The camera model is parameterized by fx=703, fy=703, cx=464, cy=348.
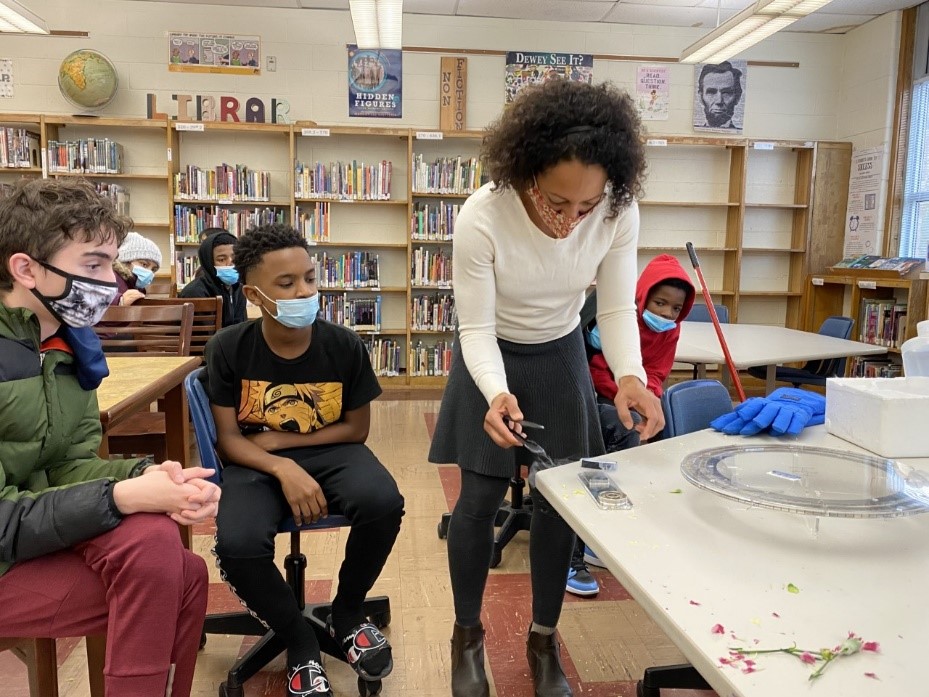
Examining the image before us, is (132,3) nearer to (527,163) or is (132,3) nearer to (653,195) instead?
(653,195)

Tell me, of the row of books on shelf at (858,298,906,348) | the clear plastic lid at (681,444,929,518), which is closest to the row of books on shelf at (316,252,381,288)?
the row of books on shelf at (858,298,906,348)

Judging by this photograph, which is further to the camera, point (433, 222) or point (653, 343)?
point (433, 222)

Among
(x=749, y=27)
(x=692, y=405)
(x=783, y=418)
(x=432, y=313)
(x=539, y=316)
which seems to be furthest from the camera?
(x=432, y=313)

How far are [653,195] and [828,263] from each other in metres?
1.56

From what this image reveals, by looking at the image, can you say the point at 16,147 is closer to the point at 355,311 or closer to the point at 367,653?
the point at 355,311

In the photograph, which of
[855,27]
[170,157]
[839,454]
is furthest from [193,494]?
[855,27]

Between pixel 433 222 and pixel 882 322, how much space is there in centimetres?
334

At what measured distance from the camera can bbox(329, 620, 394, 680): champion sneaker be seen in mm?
1570

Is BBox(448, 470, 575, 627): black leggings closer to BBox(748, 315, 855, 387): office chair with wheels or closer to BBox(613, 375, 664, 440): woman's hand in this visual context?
BBox(613, 375, 664, 440): woman's hand

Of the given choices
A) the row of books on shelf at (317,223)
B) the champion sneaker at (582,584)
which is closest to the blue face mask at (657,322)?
the champion sneaker at (582,584)

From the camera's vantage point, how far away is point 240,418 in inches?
65.3

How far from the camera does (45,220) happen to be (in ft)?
3.72

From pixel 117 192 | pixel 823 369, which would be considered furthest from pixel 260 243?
pixel 117 192

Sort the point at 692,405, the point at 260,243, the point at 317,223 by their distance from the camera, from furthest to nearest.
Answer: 1. the point at 317,223
2. the point at 260,243
3. the point at 692,405
